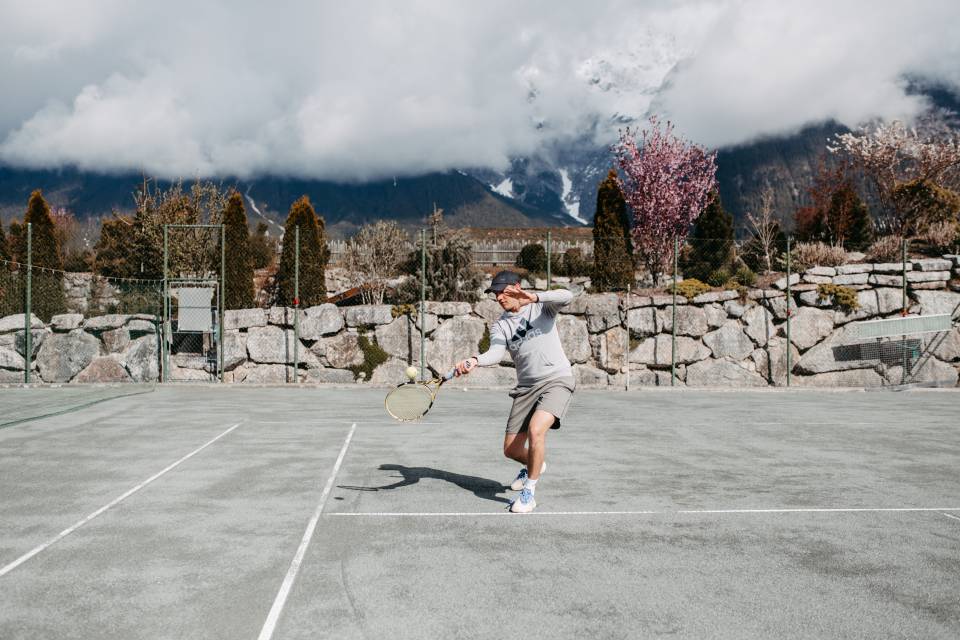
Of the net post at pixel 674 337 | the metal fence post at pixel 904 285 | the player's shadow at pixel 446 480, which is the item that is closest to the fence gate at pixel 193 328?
the net post at pixel 674 337

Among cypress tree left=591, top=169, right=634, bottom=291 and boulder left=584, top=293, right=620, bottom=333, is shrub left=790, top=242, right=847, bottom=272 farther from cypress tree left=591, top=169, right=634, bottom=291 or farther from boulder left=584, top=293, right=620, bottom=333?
boulder left=584, top=293, right=620, bottom=333

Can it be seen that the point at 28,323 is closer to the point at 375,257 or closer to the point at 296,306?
the point at 296,306

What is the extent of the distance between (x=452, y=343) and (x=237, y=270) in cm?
618

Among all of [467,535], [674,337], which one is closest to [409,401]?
[467,535]

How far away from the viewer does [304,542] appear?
4.96m

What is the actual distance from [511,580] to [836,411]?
11024 millimetres

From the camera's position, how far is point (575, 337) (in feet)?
64.8

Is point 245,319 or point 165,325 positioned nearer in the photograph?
point 165,325

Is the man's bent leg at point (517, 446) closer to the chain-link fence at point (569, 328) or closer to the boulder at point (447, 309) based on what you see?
the chain-link fence at point (569, 328)

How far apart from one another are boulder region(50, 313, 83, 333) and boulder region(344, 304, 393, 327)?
6.71 metres

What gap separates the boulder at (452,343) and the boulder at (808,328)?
808 cm

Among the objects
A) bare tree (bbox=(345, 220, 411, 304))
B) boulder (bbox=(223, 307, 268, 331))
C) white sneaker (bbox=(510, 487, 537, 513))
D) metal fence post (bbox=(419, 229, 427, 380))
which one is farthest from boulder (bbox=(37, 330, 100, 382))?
white sneaker (bbox=(510, 487, 537, 513))

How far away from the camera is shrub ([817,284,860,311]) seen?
779 inches

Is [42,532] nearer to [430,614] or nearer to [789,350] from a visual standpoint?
[430,614]
